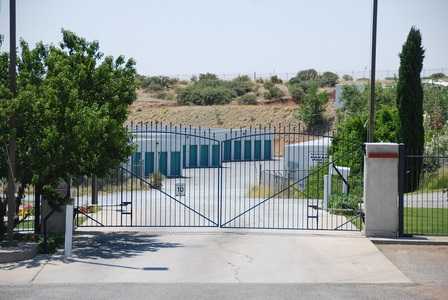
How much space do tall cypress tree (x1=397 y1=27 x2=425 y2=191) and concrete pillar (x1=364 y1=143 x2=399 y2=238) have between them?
1653cm

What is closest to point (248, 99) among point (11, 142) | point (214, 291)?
point (11, 142)

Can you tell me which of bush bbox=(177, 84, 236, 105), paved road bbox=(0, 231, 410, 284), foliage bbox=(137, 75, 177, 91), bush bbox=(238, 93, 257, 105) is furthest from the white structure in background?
foliage bbox=(137, 75, 177, 91)

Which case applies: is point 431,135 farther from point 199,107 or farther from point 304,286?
point 199,107

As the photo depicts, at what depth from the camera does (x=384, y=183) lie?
1847cm

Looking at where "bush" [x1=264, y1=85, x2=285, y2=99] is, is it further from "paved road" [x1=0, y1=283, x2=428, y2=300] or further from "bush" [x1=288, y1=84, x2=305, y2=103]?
"paved road" [x1=0, y1=283, x2=428, y2=300]

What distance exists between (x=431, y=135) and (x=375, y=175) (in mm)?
24062

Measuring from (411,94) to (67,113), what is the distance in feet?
72.7

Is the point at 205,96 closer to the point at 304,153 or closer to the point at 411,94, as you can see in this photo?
the point at 304,153

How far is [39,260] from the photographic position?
611 inches

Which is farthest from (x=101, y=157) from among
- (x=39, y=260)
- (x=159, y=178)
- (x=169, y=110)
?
(x=169, y=110)

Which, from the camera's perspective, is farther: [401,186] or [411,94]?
[411,94]

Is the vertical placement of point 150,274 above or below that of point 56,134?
below

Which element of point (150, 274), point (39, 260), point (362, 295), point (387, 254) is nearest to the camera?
point (362, 295)

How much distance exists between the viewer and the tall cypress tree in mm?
34719
